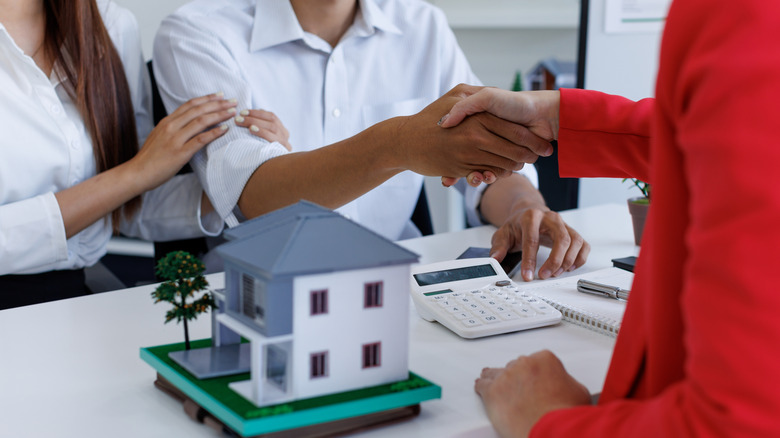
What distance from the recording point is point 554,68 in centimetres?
315

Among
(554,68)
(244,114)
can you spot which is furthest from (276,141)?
(554,68)


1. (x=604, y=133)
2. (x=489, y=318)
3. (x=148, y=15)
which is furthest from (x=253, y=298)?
(x=148, y=15)

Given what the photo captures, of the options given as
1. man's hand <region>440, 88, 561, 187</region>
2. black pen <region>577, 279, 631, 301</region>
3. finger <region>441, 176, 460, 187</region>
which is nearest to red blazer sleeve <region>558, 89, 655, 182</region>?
man's hand <region>440, 88, 561, 187</region>

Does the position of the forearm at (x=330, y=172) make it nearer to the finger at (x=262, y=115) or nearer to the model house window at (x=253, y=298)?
the finger at (x=262, y=115)

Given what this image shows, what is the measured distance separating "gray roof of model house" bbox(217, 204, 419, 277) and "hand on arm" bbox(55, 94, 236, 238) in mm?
852

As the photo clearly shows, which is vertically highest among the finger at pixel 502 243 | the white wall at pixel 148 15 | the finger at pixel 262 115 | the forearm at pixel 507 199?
the white wall at pixel 148 15

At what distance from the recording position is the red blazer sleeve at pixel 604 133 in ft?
3.11

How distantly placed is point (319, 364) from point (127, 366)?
30 cm

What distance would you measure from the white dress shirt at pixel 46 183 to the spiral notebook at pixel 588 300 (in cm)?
79

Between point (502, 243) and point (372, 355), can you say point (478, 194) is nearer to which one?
point (502, 243)

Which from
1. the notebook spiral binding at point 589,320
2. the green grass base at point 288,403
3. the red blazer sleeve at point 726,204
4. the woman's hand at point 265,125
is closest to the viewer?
the red blazer sleeve at point 726,204

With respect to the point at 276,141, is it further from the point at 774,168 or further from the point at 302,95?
the point at 774,168

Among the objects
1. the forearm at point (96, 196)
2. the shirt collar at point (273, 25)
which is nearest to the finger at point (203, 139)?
the forearm at point (96, 196)

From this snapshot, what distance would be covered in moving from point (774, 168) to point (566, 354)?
475 millimetres
